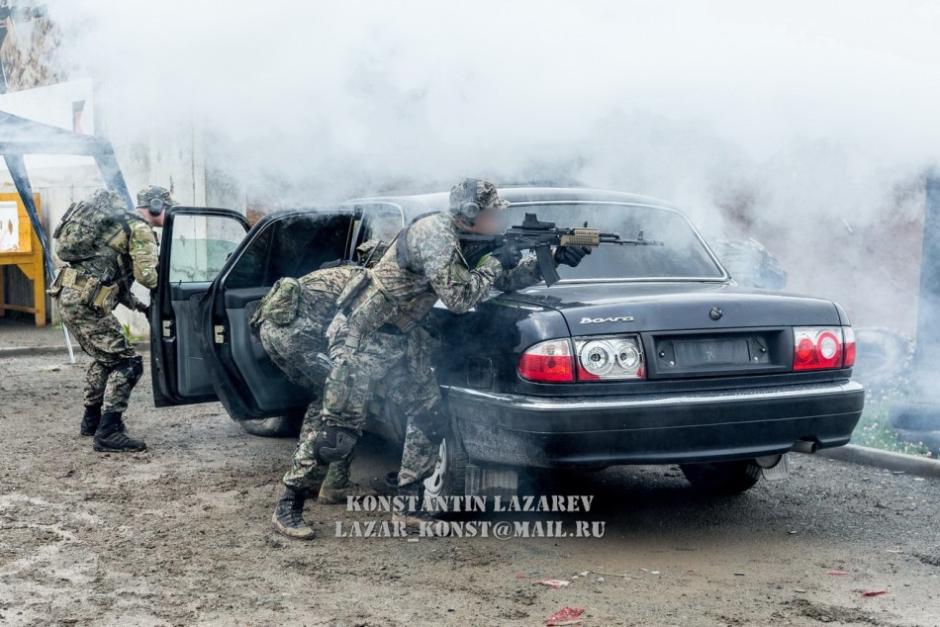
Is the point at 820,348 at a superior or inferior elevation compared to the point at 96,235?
inferior

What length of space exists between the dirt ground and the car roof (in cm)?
152

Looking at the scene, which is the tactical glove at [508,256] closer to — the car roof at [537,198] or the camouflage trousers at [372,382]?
the camouflage trousers at [372,382]

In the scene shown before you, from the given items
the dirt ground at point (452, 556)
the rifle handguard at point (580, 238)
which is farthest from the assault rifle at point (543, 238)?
the dirt ground at point (452, 556)

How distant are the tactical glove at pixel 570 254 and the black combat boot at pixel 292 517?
1.57 meters

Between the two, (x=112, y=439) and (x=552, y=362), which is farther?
(x=112, y=439)

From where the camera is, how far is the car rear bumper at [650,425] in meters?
4.01

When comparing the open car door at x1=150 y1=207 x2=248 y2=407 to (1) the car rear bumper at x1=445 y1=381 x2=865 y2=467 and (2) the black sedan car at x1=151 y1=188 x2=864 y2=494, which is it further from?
(1) the car rear bumper at x1=445 y1=381 x2=865 y2=467

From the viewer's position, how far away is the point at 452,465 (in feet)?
14.9

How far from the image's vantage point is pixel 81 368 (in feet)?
33.3

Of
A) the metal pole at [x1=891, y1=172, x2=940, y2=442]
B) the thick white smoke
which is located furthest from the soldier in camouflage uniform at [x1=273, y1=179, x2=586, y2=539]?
the metal pole at [x1=891, y1=172, x2=940, y2=442]

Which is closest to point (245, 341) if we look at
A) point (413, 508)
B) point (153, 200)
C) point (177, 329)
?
point (177, 329)

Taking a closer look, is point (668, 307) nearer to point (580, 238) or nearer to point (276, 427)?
point (580, 238)

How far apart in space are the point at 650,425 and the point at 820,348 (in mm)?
929

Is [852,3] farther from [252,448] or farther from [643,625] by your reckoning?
[252,448]
